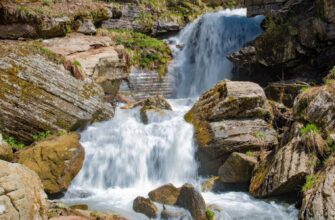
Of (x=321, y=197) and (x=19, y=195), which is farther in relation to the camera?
(x=321, y=197)

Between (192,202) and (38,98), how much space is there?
6.04m

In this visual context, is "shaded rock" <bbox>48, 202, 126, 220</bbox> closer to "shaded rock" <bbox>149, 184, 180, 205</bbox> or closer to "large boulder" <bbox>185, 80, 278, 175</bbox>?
"shaded rock" <bbox>149, 184, 180, 205</bbox>

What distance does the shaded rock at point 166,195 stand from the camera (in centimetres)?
980

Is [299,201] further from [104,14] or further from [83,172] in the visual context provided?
[104,14]

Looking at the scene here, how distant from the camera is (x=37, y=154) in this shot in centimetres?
1088

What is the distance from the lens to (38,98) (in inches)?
495

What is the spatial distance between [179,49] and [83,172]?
37.1 ft

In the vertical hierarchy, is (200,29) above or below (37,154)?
above

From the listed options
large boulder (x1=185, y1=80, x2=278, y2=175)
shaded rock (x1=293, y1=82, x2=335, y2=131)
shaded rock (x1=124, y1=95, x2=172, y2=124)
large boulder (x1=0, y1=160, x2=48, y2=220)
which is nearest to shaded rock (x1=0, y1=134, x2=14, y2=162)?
large boulder (x1=0, y1=160, x2=48, y2=220)

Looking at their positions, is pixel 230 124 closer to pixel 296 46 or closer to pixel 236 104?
pixel 236 104

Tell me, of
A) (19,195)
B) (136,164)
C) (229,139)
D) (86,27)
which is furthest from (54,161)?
(86,27)

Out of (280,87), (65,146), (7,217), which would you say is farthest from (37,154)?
(280,87)

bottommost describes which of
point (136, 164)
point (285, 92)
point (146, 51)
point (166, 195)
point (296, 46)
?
point (136, 164)

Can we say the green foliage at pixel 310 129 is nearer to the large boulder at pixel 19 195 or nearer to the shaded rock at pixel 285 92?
the shaded rock at pixel 285 92
